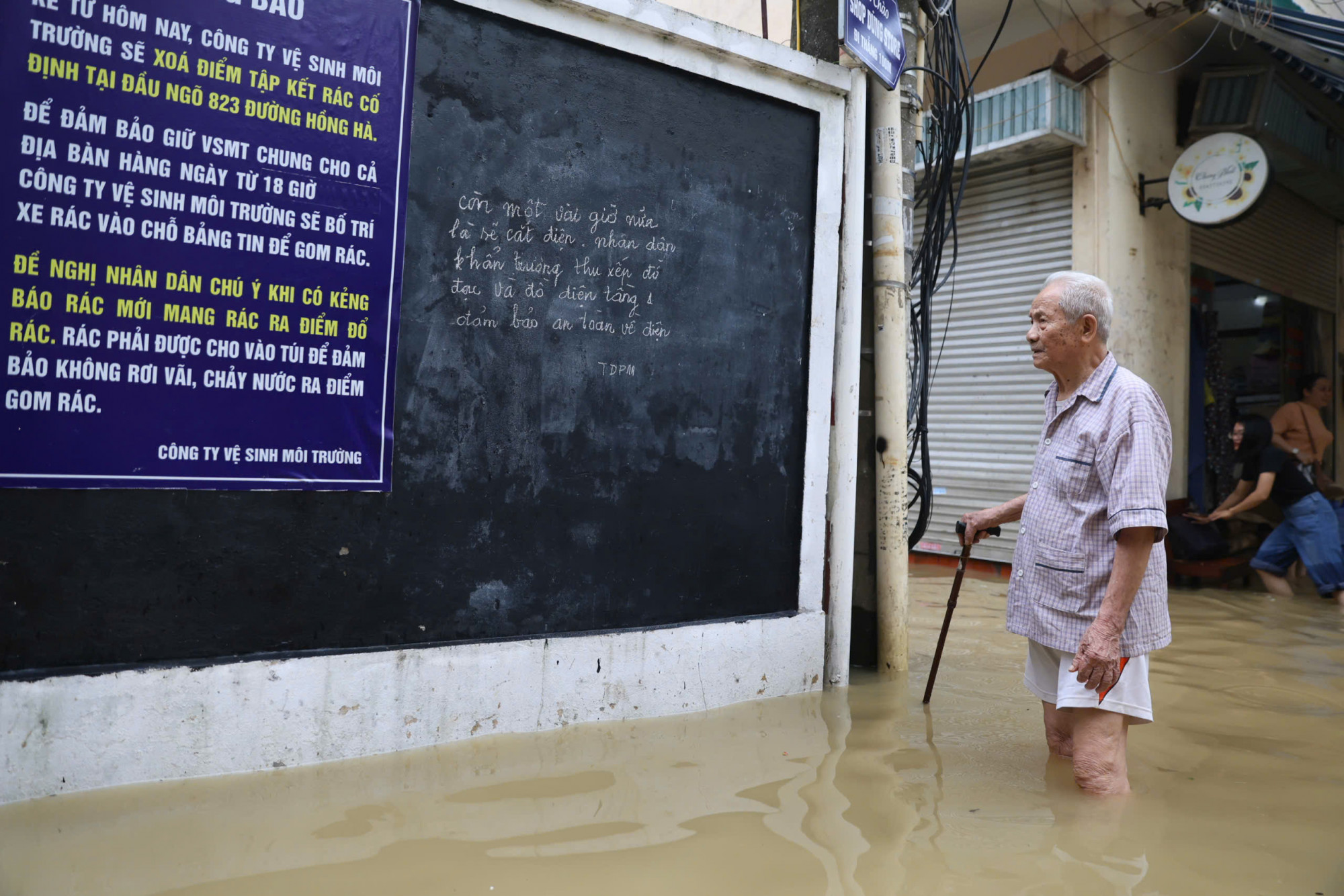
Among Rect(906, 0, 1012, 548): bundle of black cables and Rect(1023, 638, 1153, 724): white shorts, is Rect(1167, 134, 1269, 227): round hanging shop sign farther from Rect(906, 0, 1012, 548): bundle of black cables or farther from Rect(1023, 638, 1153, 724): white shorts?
Rect(1023, 638, 1153, 724): white shorts

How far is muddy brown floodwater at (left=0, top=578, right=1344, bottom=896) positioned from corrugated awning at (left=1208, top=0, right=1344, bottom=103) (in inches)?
232

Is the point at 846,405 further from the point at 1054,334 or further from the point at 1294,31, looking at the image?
the point at 1294,31

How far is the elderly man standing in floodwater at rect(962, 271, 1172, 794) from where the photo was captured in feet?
9.39

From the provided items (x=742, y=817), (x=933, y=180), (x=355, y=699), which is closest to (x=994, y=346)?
(x=933, y=180)

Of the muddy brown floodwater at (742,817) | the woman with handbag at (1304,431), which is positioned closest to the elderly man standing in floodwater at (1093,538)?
the muddy brown floodwater at (742,817)

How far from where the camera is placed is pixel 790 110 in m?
4.25

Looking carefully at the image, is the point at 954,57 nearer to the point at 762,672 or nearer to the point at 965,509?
the point at 762,672

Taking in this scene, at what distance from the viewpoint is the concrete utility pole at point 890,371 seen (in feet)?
15.1

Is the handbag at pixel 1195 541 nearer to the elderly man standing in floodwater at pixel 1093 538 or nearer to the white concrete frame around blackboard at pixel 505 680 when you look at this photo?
the white concrete frame around blackboard at pixel 505 680

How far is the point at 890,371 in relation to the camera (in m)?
4.62

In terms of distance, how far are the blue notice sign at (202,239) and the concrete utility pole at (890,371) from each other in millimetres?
2400

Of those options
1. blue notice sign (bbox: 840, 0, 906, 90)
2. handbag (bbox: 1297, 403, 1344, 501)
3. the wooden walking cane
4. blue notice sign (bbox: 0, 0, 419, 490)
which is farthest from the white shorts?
handbag (bbox: 1297, 403, 1344, 501)

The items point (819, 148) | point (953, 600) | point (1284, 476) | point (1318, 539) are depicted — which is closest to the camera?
point (953, 600)

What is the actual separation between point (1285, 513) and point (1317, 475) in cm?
73
